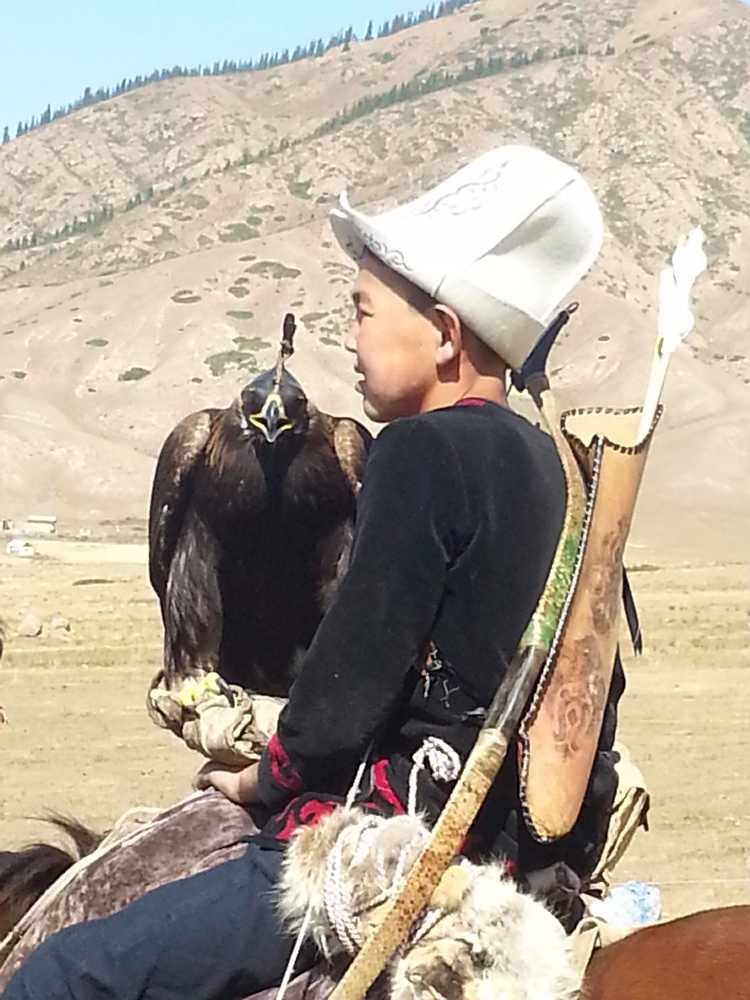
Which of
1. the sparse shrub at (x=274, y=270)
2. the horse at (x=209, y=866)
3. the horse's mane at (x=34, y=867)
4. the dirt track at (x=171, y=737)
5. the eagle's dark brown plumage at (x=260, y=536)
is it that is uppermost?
the horse at (x=209, y=866)

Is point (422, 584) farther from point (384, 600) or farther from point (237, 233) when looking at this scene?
point (237, 233)

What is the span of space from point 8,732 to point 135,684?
2.52m

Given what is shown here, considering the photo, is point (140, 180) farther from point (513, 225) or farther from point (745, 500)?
point (513, 225)

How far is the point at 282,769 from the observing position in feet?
8.89

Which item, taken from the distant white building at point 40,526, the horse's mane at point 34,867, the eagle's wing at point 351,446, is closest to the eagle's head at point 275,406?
the eagle's wing at point 351,446

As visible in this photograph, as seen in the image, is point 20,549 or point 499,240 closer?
point 499,240

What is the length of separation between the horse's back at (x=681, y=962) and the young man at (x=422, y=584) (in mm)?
173

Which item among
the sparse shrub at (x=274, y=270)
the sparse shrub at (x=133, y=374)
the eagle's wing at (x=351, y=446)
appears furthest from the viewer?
the sparse shrub at (x=274, y=270)

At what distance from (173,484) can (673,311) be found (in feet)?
12.5

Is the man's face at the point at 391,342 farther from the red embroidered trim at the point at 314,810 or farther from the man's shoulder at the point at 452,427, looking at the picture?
the red embroidered trim at the point at 314,810

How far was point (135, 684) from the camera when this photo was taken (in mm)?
15570

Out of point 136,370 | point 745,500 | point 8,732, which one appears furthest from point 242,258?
point 8,732

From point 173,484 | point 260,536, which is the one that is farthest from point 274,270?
point 260,536

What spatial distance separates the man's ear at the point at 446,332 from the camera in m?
2.75
